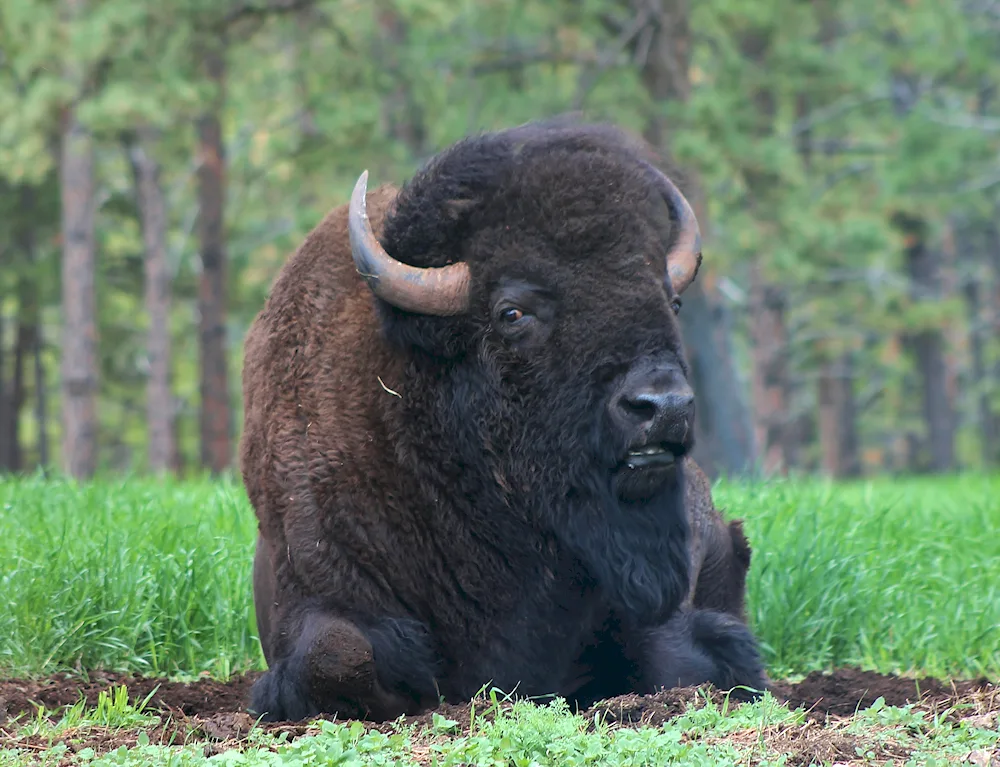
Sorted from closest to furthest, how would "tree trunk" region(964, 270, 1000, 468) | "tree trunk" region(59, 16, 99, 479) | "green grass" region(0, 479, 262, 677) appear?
1. "green grass" region(0, 479, 262, 677)
2. "tree trunk" region(59, 16, 99, 479)
3. "tree trunk" region(964, 270, 1000, 468)

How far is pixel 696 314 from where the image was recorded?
46.5 feet

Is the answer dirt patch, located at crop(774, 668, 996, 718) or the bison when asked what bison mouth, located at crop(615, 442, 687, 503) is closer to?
the bison

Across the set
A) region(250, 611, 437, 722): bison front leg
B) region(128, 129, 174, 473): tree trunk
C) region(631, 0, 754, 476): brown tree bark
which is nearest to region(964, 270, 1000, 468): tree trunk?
region(631, 0, 754, 476): brown tree bark

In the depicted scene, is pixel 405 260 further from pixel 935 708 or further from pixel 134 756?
pixel 935 708

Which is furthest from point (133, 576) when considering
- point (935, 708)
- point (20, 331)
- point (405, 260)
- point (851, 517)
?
point (20, 331)

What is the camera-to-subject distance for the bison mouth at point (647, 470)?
435cm

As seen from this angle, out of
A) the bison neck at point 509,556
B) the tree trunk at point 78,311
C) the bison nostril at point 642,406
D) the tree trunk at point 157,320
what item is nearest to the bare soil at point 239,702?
the bison neck at point 509,556

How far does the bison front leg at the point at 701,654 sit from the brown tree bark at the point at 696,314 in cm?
789

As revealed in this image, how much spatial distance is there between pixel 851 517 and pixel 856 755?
4.11m

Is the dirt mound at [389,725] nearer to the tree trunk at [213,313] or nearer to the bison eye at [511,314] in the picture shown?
the bison eye at [511,314]

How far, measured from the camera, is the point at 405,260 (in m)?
4.82

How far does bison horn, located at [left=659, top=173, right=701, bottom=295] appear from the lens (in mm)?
4957

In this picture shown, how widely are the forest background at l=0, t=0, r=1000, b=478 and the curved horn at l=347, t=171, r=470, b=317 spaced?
1.57m

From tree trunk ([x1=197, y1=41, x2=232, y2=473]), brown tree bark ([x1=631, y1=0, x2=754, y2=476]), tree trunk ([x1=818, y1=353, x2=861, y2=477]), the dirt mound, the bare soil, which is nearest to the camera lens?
the bare soil
